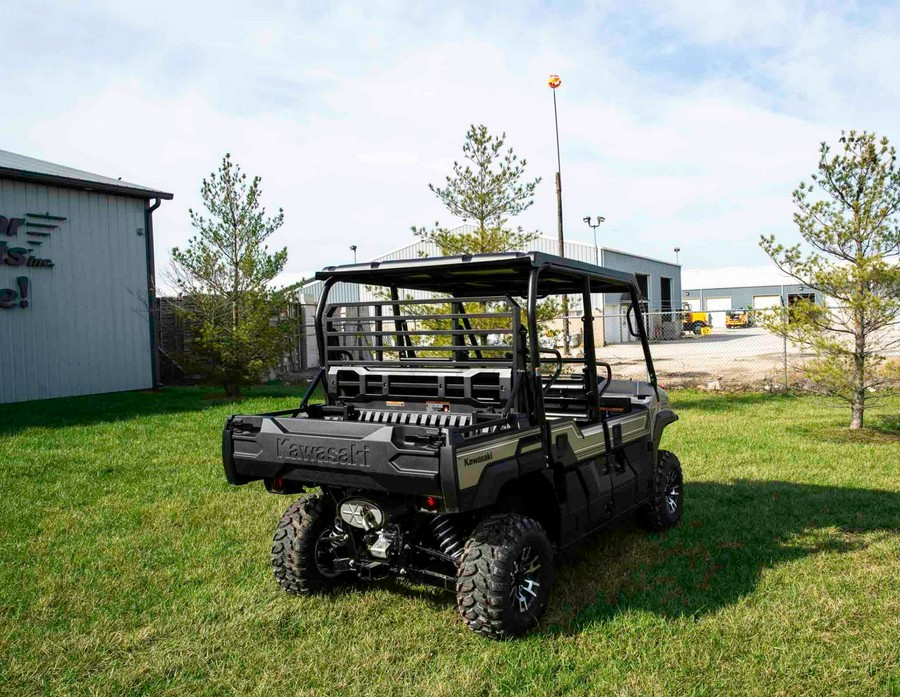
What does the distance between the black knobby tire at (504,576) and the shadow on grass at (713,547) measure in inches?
7.9

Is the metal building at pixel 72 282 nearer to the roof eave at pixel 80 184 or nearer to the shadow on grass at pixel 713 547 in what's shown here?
the roof eave at pixel 80 184

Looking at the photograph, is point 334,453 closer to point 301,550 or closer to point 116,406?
point 301,550

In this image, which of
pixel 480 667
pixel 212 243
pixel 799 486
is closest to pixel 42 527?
pixel 480 667

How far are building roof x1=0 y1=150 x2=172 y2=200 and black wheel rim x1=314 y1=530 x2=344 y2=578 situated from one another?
1291 cm

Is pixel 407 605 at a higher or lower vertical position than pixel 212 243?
lower

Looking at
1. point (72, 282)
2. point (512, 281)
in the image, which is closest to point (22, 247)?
point (72, 282)

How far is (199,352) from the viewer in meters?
15.2

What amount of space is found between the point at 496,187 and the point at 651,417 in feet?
23.7

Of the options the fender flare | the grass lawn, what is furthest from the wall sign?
the fender flare

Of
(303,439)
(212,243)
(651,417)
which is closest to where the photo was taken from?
(303,439)

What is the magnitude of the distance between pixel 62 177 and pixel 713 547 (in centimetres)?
1453

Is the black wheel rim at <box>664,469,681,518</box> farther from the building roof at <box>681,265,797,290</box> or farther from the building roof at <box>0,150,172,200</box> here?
the building roof at <box>681,265,797,290</box>

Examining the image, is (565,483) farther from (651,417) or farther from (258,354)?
(258,354)

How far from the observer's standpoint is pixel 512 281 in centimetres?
532
